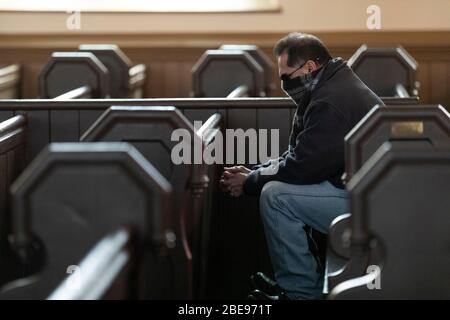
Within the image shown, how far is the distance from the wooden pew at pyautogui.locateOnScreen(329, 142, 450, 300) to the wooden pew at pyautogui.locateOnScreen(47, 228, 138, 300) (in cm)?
57

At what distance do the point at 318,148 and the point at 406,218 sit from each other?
148 cm

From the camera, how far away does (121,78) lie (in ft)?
25.1

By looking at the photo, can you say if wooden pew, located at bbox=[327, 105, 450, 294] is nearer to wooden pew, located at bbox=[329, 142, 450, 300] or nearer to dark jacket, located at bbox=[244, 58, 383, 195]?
dark jacket, located at bbox=[244, 58, 383, 195]

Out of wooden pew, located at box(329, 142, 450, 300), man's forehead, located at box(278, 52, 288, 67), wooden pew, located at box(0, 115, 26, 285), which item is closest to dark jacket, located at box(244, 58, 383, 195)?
man's forehead, located at box(278, 52, 288, 67)

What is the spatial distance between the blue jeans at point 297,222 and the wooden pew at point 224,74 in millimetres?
3103

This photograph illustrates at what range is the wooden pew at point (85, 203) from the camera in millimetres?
2385

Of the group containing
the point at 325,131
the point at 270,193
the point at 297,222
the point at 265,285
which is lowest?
the point at 265,285

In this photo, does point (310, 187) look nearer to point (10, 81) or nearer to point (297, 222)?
point (297, 222)

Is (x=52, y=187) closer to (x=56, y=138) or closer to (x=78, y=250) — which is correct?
(x=78, y=250)

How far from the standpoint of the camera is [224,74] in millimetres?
7207

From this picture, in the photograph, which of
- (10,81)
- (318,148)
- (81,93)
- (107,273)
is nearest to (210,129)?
(318,148)

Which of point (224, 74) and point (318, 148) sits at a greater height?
point (224, 74)

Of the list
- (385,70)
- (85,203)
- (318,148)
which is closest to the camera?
(85,203)

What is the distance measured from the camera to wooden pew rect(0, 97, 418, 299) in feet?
16.1
